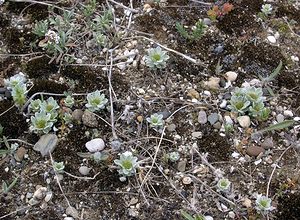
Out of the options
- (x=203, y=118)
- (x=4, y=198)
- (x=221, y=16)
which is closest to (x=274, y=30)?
(x=221, y=16)

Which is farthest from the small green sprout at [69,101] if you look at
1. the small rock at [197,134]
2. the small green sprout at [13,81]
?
the small rock at [197,134]

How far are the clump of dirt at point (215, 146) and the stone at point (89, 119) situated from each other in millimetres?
747

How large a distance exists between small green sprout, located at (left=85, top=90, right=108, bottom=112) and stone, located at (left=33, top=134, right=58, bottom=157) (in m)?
0.33

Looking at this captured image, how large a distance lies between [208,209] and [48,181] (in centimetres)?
106

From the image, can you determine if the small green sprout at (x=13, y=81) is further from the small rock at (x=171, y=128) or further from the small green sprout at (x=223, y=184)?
the small green sprout at (x=223, y=184)

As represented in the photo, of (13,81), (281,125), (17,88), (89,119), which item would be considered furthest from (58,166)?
(281,125)

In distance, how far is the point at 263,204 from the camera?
3152 millimetres

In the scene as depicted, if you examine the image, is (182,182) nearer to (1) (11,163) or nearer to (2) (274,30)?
(1) (11,163)

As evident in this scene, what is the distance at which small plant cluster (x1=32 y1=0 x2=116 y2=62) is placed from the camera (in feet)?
12.8

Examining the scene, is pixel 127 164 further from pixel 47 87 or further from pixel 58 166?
pixel 47 87

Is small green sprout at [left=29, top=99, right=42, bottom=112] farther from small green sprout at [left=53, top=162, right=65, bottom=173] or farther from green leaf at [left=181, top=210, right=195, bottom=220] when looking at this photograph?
green leaf at [left=181, top=210, right=195, bottom=220]

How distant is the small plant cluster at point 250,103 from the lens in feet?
11.8

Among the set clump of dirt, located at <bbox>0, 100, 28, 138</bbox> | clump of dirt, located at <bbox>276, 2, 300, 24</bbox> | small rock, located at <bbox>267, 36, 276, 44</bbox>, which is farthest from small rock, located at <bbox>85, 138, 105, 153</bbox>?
clump of dirt, located at <bbox>276, 2, 300, 24</bbox>

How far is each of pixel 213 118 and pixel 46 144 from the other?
1.20 meters
